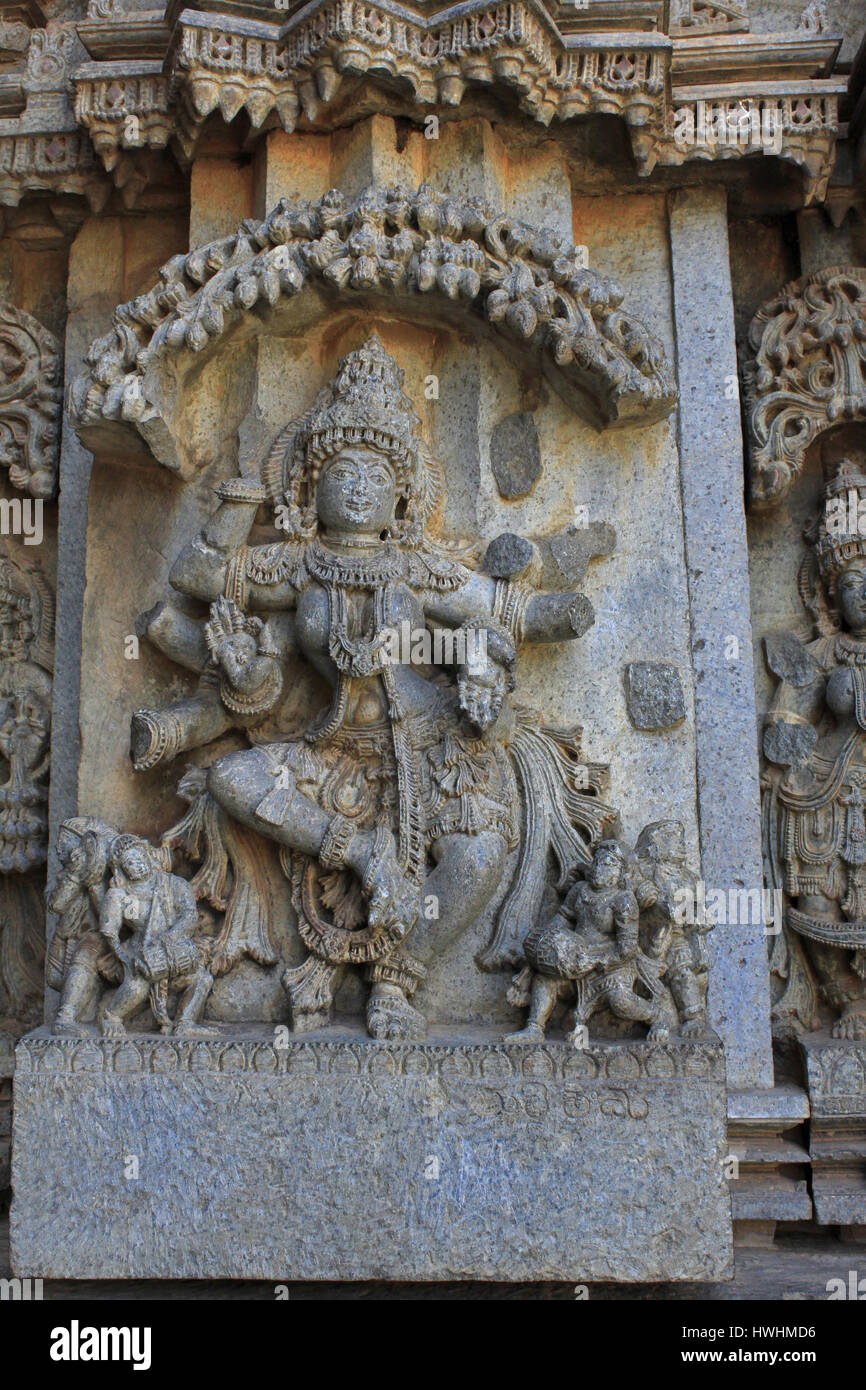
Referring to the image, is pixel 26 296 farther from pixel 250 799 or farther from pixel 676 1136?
pixel 676 1136

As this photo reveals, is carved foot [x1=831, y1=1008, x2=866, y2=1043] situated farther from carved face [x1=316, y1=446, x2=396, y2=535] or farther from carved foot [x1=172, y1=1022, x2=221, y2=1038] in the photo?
carved face [x1=316, y1=446, x2=396, y2=535]

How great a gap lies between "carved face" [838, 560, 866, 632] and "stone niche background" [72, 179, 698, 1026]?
0.70m

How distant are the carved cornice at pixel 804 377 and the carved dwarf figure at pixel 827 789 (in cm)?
26

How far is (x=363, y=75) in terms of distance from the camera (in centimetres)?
487

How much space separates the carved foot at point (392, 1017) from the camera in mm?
4305

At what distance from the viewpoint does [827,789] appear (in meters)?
5.16

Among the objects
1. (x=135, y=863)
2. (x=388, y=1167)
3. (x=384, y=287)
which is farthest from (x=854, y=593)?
(x=135, y=863)

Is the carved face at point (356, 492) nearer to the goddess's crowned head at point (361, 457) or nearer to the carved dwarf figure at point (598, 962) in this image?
the goddess's crowned head at point (361, 457)

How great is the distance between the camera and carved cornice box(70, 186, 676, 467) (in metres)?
4.78

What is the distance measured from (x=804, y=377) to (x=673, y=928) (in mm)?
2398

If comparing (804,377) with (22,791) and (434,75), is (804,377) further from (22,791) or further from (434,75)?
(22,791)

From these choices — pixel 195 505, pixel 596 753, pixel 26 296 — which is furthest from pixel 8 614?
pixel 596 753

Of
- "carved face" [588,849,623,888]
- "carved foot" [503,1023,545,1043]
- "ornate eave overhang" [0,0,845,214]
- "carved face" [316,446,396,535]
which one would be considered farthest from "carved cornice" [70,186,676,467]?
"carved foot" [503,1023,545,1043]

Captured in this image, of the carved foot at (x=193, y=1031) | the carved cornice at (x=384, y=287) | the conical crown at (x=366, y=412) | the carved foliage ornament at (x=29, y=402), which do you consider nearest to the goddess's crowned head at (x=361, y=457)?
the conical crown at (x=366, y=412)
